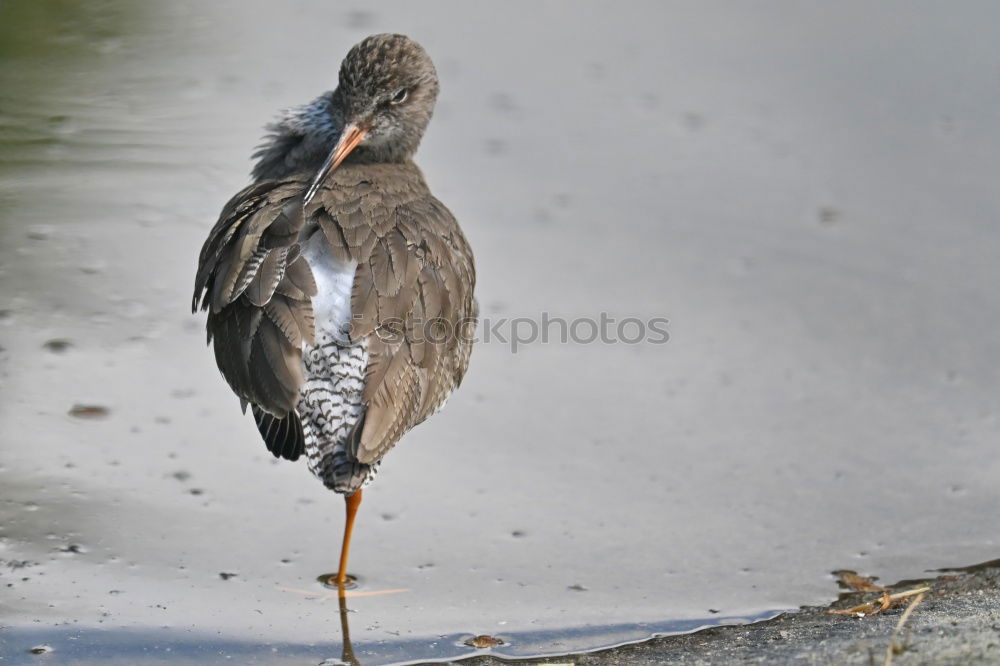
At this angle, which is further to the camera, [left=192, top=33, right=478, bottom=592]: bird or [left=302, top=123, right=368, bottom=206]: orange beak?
[left=302, top=123, right=368, bottom=206]: orange beak

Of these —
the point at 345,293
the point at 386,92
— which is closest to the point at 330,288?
the point at 345,293

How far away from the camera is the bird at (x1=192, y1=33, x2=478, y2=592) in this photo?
15.6 feet

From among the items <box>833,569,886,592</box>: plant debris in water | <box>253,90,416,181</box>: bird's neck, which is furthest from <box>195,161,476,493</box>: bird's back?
<box>833,569,886,592</box>: plant debris in water

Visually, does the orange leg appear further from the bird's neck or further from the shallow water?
the bird's neck

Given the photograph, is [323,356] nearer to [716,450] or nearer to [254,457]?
[254,457]

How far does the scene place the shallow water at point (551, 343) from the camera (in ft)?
16.5

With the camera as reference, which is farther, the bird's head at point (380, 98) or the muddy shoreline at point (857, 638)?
the bird's head at point (380, 98)

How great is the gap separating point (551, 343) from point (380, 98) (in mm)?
1485

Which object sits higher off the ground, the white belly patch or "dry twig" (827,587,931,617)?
the white belly patch

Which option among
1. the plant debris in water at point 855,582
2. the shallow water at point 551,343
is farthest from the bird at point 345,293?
the plant debris in water at point 855,582

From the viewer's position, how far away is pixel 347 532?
5168mm

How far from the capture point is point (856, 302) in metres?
6.80

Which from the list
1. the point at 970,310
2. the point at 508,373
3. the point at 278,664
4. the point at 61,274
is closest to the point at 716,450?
the point at 508,373

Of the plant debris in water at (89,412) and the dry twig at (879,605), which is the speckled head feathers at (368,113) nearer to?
the plant debris in water at (89,412)
